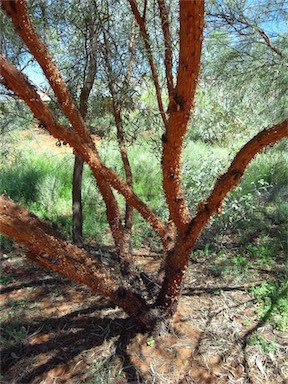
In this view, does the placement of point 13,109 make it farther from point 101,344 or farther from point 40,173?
point 101,344

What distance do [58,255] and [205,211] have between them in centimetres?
78

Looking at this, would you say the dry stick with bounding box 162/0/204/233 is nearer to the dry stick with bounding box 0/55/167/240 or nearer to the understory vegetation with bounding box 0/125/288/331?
the dry stick with bounding box 0/55/167/240

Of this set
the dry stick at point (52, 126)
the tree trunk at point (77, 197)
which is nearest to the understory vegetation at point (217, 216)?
the tree trunk at point (77, 197)

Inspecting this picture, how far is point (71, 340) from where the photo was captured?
6.86ft

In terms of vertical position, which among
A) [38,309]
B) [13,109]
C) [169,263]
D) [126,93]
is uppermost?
[126,93]

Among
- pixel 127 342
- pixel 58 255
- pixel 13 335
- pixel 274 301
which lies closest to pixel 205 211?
pixel 58 255

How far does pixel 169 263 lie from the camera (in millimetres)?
2062

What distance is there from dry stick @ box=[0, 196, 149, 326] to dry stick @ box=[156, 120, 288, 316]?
0.19 metres

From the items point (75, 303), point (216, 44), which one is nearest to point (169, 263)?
point (75, 303)

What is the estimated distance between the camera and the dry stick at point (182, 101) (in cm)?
102

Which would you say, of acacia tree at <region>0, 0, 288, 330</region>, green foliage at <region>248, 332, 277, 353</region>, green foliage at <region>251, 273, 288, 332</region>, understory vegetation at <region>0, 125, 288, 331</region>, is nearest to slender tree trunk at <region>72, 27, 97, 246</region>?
understory vegetation at <region>0, 125, 288, 331</region>

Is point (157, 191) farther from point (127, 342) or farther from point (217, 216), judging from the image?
point (127, 342)

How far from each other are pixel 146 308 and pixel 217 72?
2603mm

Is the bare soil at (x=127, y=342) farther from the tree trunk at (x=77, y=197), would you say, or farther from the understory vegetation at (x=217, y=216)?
the tree trunk at (x=77, y=197)
